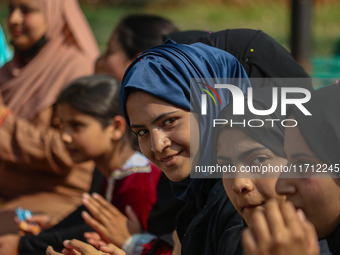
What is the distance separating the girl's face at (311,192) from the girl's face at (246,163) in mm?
57

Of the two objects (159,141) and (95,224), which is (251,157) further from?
(95,224)

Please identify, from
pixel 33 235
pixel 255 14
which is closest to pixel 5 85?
pixel 33 235

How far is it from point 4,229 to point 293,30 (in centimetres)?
344

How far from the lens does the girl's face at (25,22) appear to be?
449cm

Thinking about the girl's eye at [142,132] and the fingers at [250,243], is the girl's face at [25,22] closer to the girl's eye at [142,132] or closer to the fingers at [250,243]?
the girl's eye at [142,132]

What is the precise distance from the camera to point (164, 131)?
208 cm

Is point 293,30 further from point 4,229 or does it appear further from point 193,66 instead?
point 193,66

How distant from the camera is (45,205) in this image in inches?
154

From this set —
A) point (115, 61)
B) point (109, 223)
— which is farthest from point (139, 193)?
point (115, 61)

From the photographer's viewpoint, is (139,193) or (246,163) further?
(139,193)

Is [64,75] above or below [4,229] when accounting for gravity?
above

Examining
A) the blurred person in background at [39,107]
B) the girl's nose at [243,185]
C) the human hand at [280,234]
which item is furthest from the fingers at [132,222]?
the human hand at [280,234]

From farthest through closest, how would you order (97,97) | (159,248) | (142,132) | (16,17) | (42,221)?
(16,17), (42,221), (97,97), (159,248), (142,132)

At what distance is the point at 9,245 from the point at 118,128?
0.83 metres
